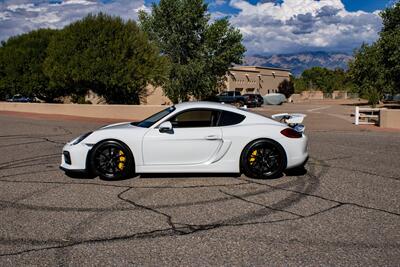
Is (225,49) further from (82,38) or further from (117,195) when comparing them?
(117,195)

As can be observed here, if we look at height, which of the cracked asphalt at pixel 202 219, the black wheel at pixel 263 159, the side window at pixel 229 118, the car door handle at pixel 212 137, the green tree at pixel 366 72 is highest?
the green tree at pixel 366 72

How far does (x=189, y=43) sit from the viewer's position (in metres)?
37.9

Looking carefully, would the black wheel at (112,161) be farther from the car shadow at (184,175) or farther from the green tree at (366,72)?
the green tree at (366,72)

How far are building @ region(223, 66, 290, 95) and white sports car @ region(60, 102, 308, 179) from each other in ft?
182

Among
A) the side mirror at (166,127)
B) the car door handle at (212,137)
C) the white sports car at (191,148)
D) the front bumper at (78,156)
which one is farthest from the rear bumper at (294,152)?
the front bumper at (78,156)

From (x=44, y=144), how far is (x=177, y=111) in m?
6.76

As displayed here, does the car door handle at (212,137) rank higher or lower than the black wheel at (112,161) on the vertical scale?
higher

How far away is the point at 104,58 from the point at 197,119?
75.8 ft

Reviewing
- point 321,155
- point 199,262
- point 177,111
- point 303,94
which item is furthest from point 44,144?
point 303,94

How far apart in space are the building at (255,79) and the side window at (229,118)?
55197 mm

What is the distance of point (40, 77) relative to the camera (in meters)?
37.4

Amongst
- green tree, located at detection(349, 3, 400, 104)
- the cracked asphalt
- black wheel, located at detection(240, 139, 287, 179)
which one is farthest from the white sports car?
green tree, located at detection(349, 3, 400, 104)

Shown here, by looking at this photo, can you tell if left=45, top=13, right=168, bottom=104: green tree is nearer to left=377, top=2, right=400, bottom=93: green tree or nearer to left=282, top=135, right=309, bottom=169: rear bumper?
left=377, top=2, right=400, bottom=93: green tree

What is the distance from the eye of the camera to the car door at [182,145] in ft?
24.0
